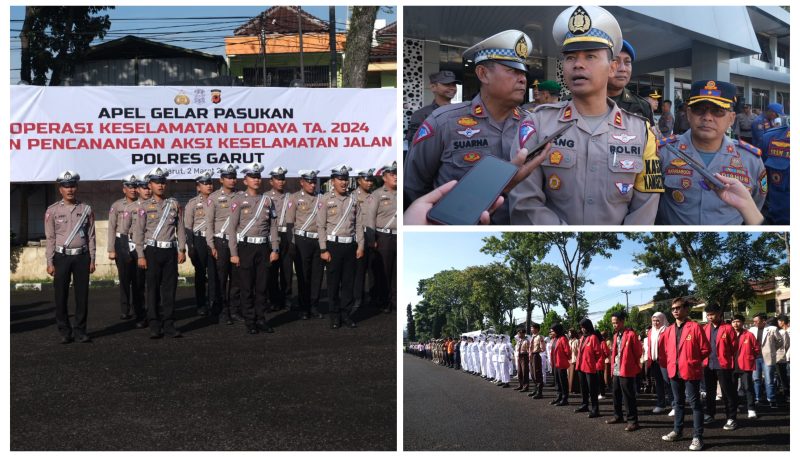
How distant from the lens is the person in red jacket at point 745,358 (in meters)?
4.14

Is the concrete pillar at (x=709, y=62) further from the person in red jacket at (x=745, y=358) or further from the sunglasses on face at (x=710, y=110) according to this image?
the person in red jacket at (x=745, y=358)

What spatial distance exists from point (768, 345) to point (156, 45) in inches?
464

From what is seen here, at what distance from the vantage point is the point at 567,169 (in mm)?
3377

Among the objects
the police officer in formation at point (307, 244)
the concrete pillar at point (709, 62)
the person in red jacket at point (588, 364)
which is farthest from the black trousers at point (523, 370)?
the police officer in formation at point (307, 244)

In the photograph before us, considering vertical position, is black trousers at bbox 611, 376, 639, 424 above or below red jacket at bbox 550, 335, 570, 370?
below

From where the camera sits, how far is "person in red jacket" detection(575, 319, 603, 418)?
174 inches

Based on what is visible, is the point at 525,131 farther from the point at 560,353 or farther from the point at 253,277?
the point at 253,277

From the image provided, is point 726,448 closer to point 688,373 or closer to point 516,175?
point 688,373

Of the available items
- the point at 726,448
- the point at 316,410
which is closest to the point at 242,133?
the point at 316,410

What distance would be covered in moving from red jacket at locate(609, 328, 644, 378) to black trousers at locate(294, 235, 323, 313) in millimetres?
3873

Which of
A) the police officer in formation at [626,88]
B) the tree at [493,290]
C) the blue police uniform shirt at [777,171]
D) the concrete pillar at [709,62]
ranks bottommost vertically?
the tree at [493,290]

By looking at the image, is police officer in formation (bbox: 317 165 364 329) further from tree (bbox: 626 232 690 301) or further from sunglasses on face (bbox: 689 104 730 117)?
sunglasses on face (bbox: 689 104 730 117)

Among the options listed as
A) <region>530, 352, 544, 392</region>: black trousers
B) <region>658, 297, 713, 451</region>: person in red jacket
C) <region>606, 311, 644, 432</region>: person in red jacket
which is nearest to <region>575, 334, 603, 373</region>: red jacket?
<region>606, 311, 644, 432</region>: person in red jacket

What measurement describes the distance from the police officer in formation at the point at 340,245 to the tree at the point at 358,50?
1.70 meters
